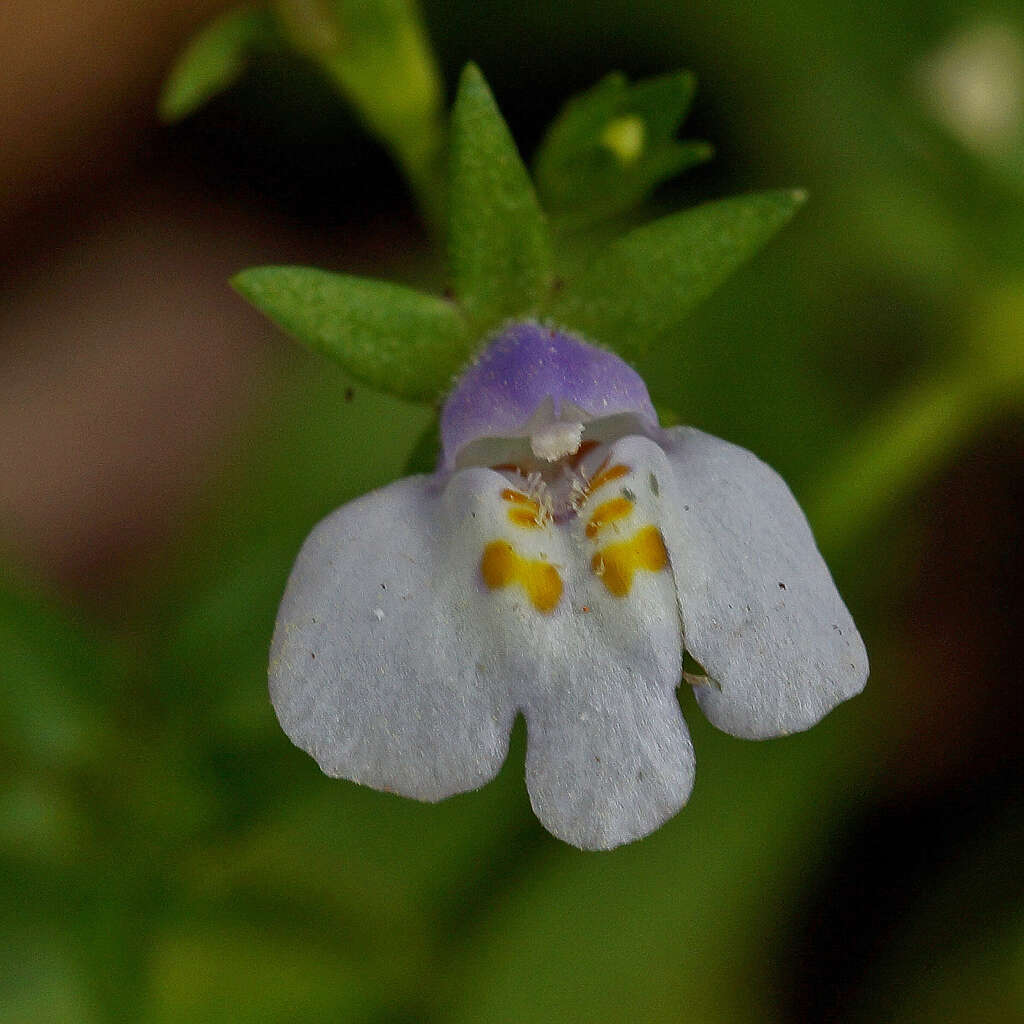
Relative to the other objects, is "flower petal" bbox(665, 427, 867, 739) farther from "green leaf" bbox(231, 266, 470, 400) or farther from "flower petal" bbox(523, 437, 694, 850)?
"green leaf" bbox(231, 266, 470, 400)

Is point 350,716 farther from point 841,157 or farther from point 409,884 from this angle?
point 841,157

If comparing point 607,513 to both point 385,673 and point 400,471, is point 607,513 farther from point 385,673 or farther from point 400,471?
point 400,471

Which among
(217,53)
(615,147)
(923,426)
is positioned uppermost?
(217,53)

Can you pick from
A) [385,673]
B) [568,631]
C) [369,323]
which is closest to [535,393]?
[369,323]

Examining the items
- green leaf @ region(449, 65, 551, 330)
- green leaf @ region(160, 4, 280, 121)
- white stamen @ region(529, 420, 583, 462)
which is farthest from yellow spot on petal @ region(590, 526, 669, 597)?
green leaf @ region(160, 4, 280, 121)

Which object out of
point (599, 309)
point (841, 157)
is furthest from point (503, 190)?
point (841, 157)

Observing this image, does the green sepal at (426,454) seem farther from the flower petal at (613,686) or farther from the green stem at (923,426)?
the green stem at (923,426)
